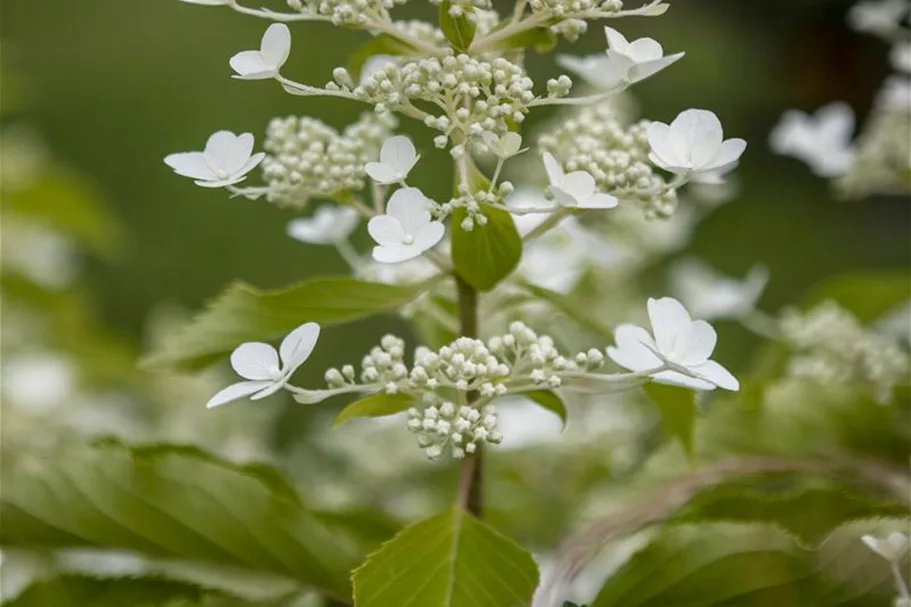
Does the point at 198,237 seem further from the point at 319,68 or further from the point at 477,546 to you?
the point at 477,546

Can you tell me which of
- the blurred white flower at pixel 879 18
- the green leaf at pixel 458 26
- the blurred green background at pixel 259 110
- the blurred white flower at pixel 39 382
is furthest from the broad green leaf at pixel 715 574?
the blurred green background at pixel 259 110

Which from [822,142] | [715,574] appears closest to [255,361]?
[715,574]

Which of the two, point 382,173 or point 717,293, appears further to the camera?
point 717,293

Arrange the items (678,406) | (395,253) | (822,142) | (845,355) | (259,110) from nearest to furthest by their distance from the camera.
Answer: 1. (395,253)
2. (678,406)
3. (845,355)
4. (822,142)
5. (259,110)

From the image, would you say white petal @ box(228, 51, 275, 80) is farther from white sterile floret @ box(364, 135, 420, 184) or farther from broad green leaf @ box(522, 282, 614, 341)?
broad green leaf @ box(522, 282, 614, 341)

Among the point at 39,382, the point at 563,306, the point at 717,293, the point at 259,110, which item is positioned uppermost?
the point at 563,306

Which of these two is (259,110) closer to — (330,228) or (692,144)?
(330,228)
